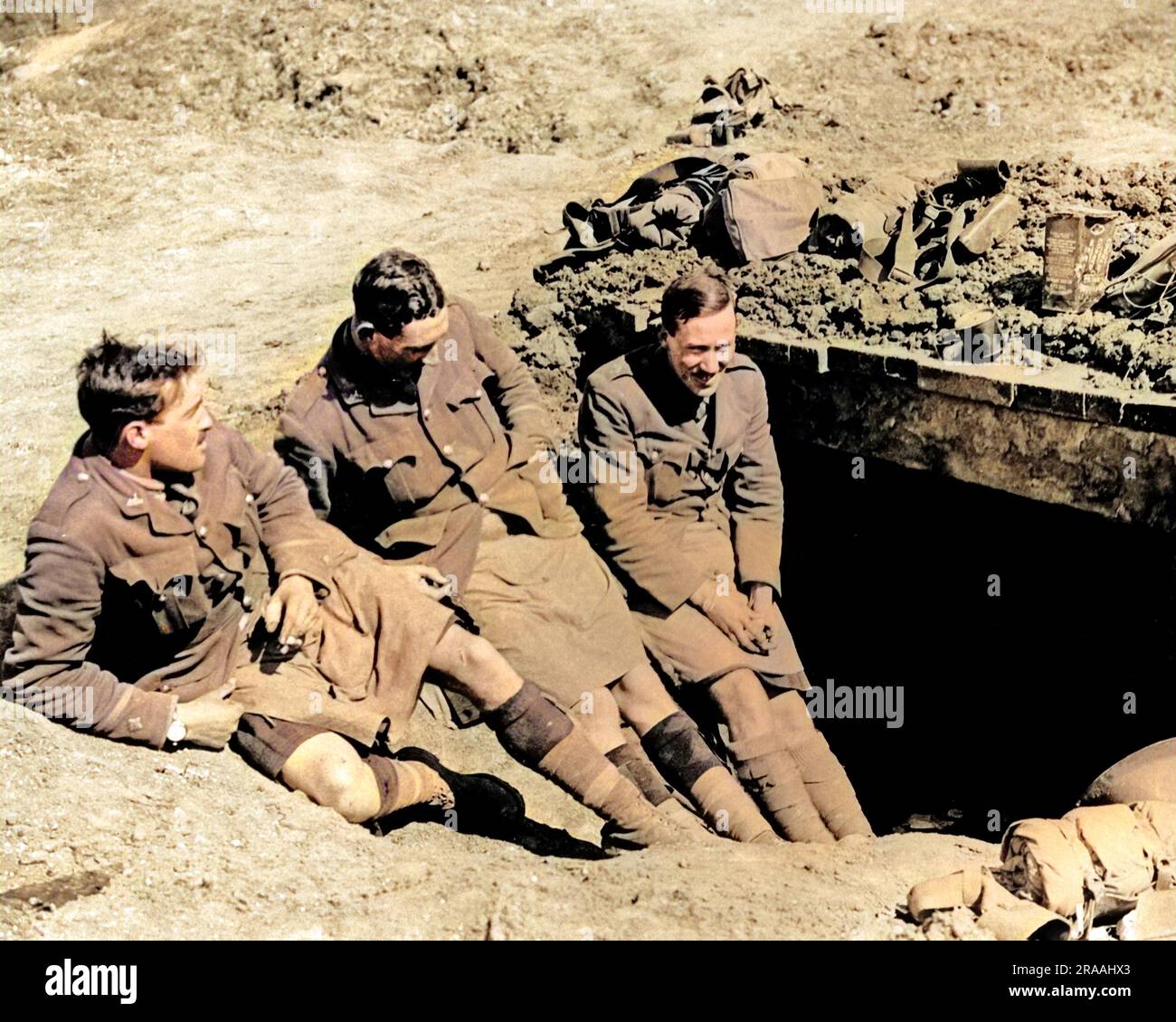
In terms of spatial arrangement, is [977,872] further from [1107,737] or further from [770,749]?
[1107,737]

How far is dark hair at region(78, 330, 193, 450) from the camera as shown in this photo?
13.6 feet

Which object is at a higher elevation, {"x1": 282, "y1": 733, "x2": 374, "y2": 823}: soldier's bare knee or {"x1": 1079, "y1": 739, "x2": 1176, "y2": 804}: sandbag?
{"x1": 282, "y1": 733, "x2": 374, "y2": 823}: soldier's bare knee

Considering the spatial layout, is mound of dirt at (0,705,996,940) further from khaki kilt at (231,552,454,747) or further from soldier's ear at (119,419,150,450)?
soldier's ear at (119,419,150,450)

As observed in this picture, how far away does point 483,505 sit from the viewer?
17.6 feet

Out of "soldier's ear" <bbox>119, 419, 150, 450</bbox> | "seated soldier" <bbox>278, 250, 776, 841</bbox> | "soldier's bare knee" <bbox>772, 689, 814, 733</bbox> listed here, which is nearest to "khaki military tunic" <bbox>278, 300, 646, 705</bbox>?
"seated soldier" <bbox>278, 250, 776, 841</bbox>

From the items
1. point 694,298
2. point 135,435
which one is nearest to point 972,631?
point 694,298

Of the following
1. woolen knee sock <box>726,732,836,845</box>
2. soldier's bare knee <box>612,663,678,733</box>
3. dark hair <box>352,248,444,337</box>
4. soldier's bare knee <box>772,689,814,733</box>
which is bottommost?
woolen knee sock <box>726,732,836,845</box>

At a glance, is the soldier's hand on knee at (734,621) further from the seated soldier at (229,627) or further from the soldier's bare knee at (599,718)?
the seated soldier at (229,627)

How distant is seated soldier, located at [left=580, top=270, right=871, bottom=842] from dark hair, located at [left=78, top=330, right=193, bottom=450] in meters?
1.86

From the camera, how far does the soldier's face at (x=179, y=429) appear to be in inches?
167

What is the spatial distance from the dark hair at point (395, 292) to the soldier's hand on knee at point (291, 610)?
0.95 metres

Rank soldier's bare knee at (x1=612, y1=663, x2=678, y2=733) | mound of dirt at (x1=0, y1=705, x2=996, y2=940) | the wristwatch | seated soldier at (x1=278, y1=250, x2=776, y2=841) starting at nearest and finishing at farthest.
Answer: mound of dirt at (x1=0, y1=705, x2=996, y2=940) → the wristwatch → seated soldier at (x1=278, y1=250, x2=776, y2=841) → soldier's bare knee at (x1=612, y1=663, x2=678, y2=733)

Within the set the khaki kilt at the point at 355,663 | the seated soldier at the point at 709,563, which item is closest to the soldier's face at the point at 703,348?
the seated soldier at the point at 709,563

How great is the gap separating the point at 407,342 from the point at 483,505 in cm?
77
